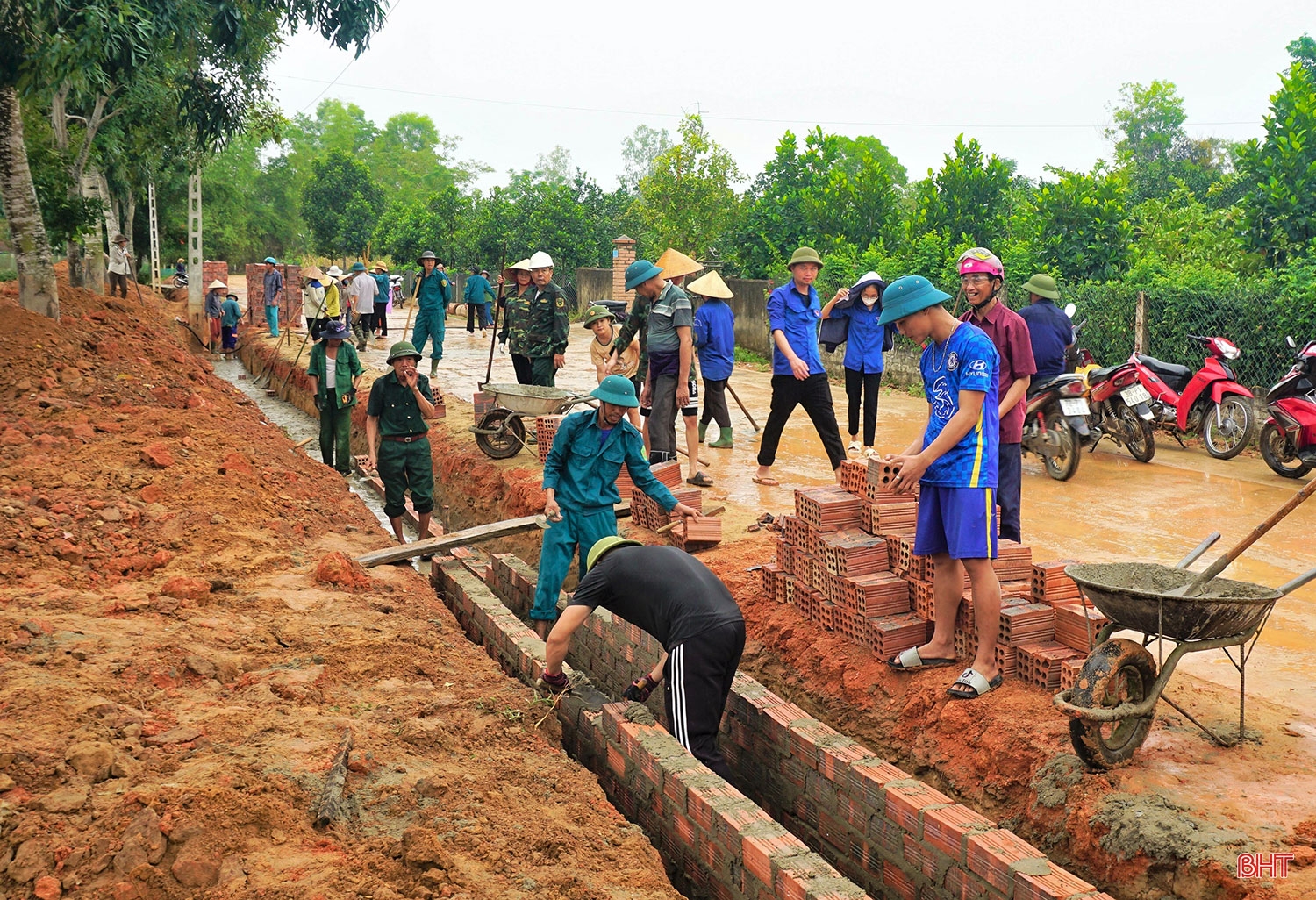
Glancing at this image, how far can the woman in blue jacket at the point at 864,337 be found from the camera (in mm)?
8711

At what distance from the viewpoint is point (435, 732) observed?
450 cm

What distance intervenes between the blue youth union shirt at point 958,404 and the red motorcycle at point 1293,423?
19.0 feet

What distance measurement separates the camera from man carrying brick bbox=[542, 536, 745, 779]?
434 centimetres

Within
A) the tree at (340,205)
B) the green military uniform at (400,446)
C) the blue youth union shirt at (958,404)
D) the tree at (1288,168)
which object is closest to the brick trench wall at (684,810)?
the blue youth union shirt at (958,404)

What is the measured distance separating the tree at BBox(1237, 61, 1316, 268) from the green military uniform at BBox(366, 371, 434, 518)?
11.0 meters

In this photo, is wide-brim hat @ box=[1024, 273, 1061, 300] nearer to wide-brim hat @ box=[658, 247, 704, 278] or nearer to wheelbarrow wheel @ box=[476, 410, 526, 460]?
wide-brim hat @ box=[658, 247, 704, 278]

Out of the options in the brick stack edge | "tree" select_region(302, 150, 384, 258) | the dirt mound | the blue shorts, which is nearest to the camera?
the dirt mound

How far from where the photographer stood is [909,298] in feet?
14.2

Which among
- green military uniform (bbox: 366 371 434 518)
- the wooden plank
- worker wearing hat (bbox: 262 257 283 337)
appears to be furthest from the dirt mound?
worker wearing hat (bbox: 262 257 283 337)

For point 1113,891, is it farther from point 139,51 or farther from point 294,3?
point 294,3

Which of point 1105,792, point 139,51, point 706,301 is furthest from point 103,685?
point 139,51

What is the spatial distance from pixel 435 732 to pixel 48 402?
6.74m

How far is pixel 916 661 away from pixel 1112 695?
113 cm

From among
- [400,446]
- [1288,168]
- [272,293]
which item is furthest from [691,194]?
[400,446]
